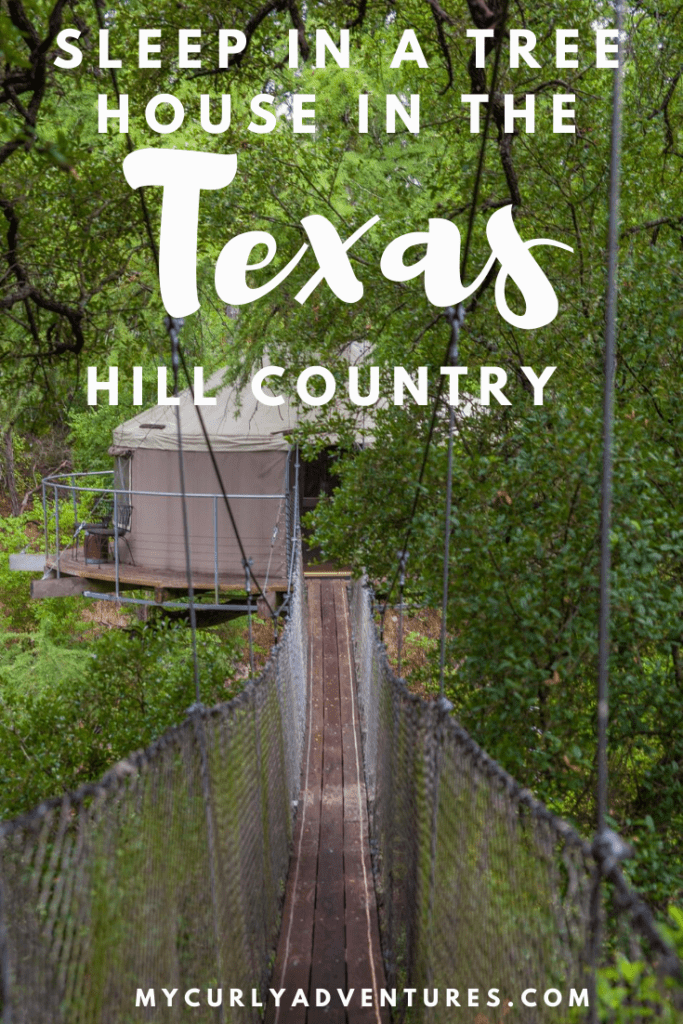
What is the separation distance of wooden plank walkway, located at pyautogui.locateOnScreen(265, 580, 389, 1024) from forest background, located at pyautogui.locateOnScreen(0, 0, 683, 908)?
110 centimetres

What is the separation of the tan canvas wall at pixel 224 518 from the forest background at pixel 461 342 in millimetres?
2512

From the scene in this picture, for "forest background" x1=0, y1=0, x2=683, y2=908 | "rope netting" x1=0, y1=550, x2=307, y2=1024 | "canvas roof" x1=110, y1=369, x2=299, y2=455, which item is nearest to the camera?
"rope netting" x1=0, y1=550, x2=307, y2=1024

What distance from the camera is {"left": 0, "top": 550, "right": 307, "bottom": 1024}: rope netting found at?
1370 millimetres

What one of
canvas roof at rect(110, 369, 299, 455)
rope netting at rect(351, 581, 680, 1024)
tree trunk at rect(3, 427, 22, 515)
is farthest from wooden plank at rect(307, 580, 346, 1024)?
tree trunk at rect(3, 427, 22, 515)

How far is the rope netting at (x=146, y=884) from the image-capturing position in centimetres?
137

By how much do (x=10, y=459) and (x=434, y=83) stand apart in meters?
16.3

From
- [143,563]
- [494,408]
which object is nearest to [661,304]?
[494,408]

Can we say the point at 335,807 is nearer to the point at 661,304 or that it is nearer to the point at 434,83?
the point at 661,304

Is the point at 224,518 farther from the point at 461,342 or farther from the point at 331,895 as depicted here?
the point at 331,895

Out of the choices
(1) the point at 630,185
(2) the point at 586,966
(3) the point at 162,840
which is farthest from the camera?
(1) the point at 630,185

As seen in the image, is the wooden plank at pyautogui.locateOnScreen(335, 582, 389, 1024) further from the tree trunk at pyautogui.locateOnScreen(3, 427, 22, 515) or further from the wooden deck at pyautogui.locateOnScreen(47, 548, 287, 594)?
the tree trunk at pyautogui.locateOnScreen(3, 427, 22, 515)

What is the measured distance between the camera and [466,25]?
6598 millimetres

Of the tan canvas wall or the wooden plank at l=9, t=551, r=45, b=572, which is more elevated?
the tan canvas wall

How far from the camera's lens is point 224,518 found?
1226 centimetres
